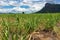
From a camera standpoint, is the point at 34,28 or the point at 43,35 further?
the point at 34,28

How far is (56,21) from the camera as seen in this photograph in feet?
9.65

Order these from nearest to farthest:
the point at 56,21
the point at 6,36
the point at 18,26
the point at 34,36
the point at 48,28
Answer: the point at 6,36
the point at 34,36
the point at 18,26
the point at 48,28
the point at 56,21

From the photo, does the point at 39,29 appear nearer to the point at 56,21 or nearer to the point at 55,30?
the point at 55,30

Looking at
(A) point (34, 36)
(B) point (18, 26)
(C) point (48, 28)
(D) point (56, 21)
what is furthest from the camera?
(D) point (56, 21)

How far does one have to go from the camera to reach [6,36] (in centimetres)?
204

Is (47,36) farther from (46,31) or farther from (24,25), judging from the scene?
(24,25)

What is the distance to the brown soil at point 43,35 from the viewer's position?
7.76ft

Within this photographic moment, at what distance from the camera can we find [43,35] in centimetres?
244

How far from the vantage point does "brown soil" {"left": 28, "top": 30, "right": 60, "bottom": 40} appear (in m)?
2.37

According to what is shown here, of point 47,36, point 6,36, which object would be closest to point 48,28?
point 47,36

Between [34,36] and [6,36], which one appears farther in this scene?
[34,36]

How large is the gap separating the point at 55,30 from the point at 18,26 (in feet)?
1.36

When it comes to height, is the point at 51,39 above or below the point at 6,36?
below

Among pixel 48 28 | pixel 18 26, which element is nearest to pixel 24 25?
pixel 18 26
